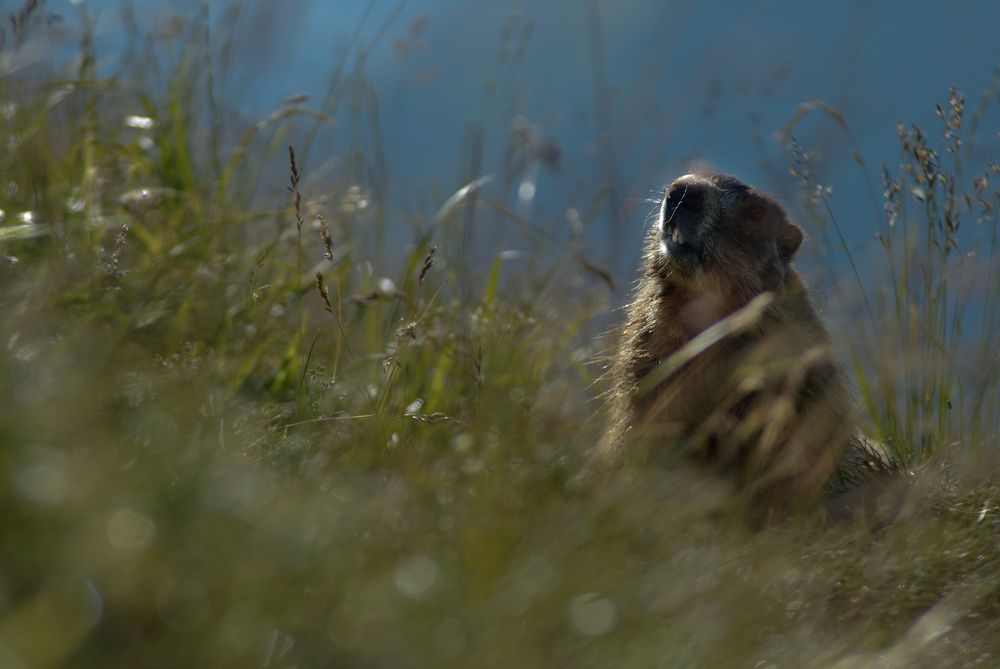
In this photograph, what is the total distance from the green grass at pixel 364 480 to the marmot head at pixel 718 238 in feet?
1.40

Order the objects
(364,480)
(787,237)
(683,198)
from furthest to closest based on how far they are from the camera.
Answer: (787,237)
(683,198)
(364,480)

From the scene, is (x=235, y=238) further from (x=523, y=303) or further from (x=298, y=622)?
(x=298, y=622)

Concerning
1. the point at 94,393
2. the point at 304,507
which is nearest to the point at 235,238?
the point at 94,393

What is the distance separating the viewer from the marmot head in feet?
11.7

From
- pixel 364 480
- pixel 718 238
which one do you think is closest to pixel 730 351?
pixel 718 238

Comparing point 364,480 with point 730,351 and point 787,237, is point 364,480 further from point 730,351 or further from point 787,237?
point 787,237

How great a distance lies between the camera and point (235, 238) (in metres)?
3.78

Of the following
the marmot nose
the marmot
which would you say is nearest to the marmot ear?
the marmot

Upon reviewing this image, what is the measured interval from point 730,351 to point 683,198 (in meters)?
0.54

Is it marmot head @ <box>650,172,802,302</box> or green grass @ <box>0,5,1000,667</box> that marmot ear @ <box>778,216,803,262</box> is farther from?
green grass @ <box>0,5,1000,667</box>

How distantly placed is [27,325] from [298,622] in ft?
3.06

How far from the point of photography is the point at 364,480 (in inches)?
79.5

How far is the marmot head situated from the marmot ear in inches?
1.8

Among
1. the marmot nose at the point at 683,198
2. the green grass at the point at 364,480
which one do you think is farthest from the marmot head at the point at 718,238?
the green grass at the point at 364,480
